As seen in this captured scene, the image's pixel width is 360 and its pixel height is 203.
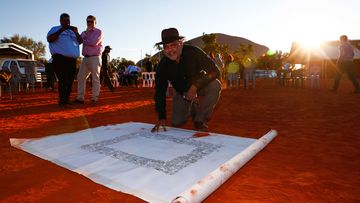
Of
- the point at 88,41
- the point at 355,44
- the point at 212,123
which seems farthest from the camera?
the point at 355,44

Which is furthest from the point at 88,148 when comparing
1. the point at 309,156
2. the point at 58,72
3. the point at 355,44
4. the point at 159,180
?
the point at 355,44

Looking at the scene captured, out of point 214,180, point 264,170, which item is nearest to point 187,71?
point 264,170

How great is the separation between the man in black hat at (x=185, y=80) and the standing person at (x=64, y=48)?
2934 millimetres

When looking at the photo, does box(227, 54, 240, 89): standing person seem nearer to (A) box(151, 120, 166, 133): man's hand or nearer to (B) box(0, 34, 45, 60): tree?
(A) box(151, 120, 166, 133): man's hand

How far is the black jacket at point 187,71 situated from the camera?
398 cm

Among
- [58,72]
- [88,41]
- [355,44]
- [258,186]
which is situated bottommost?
[258,186]

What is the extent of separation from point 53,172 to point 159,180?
37.5 inches

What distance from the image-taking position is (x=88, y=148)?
3.18 m

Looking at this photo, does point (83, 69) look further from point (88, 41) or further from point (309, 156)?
point (309, 156)

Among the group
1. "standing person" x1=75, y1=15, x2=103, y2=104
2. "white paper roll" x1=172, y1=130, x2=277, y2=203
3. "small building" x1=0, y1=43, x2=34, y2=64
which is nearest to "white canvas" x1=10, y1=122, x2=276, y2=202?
"white paper roll" x1=172, y1=130, x2=277, y2=203

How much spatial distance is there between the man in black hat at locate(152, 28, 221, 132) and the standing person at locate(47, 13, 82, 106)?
2.93 meters

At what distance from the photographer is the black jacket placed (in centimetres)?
398

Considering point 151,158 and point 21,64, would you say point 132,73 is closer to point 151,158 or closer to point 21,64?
point 21,64

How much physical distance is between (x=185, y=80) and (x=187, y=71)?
0.13 m
